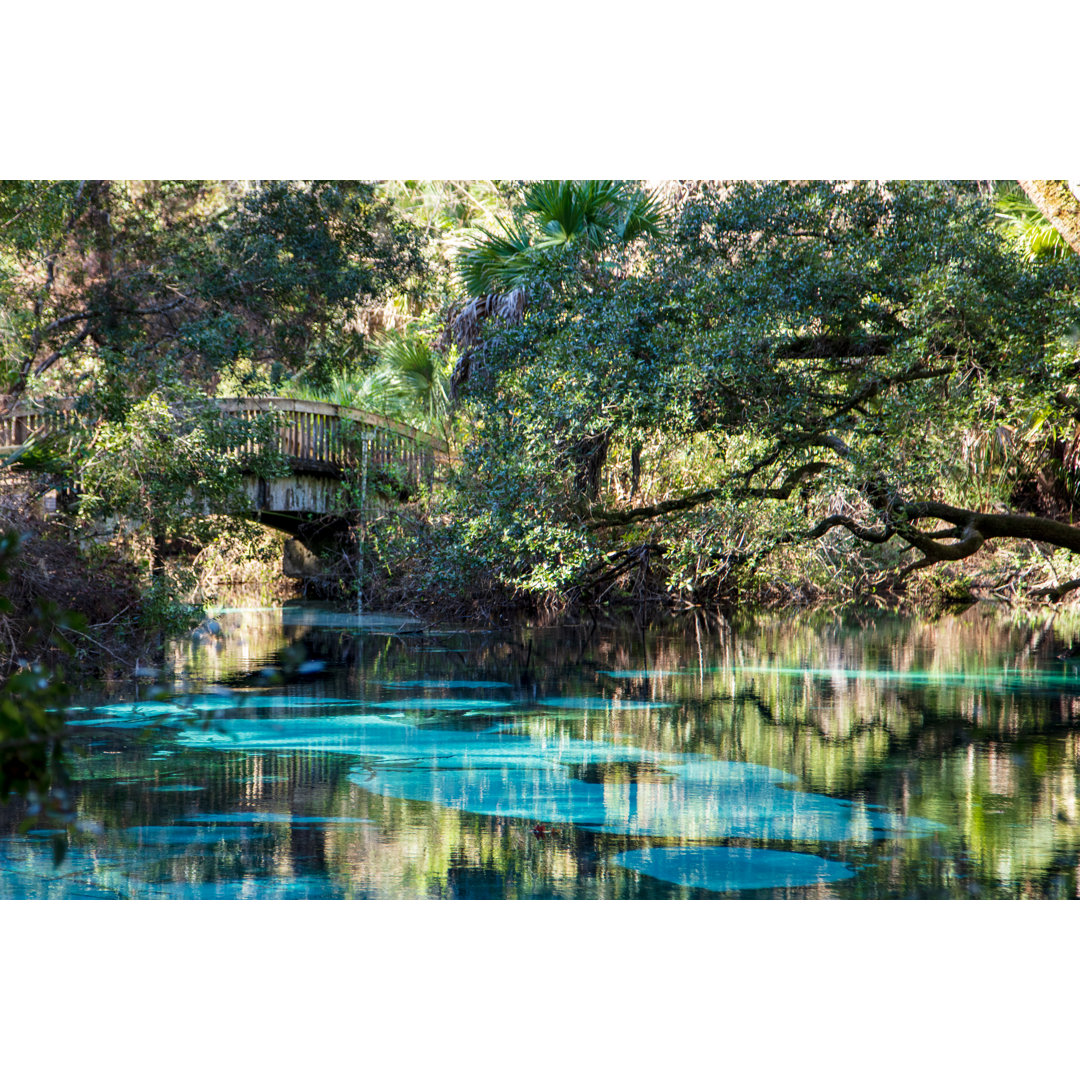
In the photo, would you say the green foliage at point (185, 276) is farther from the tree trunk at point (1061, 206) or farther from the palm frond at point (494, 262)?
the tree trunk at point (1061, 206)

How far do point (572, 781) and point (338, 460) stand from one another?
11393mm

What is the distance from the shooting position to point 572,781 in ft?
22.1

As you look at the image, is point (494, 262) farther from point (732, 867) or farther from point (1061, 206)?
point (732, 867)

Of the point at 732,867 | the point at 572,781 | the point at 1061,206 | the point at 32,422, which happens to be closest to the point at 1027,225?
the point at 1061,206

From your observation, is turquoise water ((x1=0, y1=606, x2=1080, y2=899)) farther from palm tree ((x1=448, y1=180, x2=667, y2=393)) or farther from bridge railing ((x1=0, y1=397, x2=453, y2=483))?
bridge railing ((x1=0, y1=397, x2=453, y2=483))

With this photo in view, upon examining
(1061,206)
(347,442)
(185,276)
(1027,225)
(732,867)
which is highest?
(1027,225)

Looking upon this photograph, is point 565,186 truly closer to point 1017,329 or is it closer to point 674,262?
point 674,262

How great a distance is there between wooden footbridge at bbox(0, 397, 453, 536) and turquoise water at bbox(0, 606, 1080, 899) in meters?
5.18

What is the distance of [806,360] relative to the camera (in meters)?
9.40

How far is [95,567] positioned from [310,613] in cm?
725

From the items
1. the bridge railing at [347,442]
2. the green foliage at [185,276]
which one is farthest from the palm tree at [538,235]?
the bridge railing at [347,442]

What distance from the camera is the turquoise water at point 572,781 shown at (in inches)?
189

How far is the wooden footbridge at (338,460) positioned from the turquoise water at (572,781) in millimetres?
5185

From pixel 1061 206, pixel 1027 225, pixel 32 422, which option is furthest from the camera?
pixel 32 422
